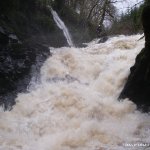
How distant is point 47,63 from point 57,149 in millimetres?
4939

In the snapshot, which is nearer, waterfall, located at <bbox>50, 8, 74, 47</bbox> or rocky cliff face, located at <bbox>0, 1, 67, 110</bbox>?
rocky cliff face, located at <bbox>0, 1, 67, 110</bbox>

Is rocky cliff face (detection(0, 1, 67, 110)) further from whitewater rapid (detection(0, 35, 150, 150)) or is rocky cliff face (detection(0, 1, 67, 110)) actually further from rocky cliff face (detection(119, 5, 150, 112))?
rocky cliff face (detection(119, 5, 150, 112))

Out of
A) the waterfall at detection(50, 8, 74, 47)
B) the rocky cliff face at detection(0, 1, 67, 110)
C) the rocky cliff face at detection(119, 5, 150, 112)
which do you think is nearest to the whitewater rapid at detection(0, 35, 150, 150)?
the rocky cliff face at detection(119, 5, 150, 112)

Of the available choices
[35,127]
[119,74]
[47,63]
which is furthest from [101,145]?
[47,63]

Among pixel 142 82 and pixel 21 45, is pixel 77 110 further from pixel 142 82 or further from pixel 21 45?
pixel 21 45

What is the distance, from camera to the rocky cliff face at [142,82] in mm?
8797

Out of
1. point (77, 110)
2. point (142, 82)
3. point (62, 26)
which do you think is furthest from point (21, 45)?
point (62, 26)

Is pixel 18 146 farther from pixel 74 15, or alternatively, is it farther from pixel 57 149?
pixel 74 15

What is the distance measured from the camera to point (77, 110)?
895 cm

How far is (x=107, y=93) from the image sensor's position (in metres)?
10.1

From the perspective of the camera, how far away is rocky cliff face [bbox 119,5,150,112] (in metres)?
8.80

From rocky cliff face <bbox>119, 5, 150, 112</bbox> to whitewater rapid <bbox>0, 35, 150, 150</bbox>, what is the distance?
21 centimetres

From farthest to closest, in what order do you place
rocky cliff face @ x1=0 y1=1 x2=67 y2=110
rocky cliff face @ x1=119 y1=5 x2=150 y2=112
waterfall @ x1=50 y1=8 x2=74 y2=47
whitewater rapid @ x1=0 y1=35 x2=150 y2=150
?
1. waterfall @ x1=50 y1=8 x2=74 y2=47
2. rocky cliff face @ x1=0 y1=1 x2=67 y2=110
3. rocky cliff face @ x1=119 y1=5 x2=150 y2=112
4. whitewater rapid @ x1=0 y1=35 x2=150 y2=150

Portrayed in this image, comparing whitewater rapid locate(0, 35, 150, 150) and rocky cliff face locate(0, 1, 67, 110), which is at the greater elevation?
rocky cliff face locate(0, 1, 67, 110)
